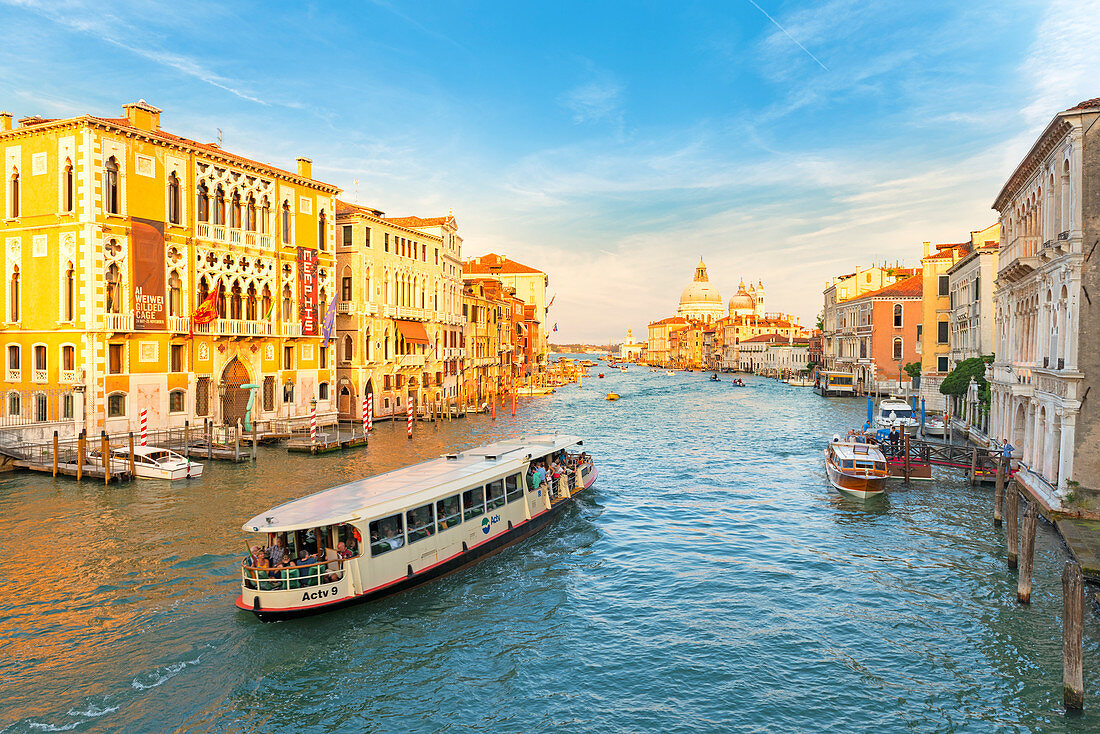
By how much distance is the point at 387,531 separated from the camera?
15.0 m

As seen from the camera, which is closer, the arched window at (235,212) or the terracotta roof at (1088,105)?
Result: the terracotta roof at (1088,105)

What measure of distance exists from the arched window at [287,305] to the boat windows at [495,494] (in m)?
25.3

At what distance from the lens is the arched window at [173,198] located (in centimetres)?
3341

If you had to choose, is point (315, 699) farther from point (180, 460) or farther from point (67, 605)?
point (180, 460)

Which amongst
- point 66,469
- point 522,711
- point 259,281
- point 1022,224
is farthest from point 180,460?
point 1022,224

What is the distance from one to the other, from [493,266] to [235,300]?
72.4 metres

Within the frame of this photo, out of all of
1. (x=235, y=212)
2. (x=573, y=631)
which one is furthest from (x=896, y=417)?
(x=235, y=212)

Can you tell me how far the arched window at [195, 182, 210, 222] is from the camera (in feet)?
114

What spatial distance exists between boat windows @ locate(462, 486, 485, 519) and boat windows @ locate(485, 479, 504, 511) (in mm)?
252

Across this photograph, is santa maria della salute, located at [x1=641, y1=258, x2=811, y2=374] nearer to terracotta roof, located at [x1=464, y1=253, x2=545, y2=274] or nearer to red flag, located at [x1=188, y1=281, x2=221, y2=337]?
terracotta roof, located at [x1=464, y1=253, x2=545, y2=274]

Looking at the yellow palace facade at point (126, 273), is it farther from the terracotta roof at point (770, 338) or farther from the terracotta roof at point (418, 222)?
the terracotta roof at point (770, 338)

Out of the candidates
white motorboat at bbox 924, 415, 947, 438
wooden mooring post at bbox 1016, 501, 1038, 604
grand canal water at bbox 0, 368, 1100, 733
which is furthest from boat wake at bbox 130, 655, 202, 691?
white motorboat at bbox 924, 415, 947, 438

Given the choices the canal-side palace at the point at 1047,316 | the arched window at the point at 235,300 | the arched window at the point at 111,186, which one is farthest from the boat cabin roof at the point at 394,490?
the arched window at the point at 235,300

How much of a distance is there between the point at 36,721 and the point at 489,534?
9.77 meters
